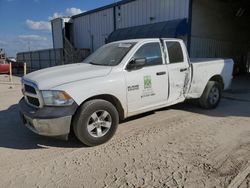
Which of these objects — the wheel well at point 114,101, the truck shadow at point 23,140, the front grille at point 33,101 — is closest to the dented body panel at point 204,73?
the wheel well at point 114,101

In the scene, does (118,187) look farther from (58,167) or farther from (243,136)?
(243,136)

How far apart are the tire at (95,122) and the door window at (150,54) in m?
1.32

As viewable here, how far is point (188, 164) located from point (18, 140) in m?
3.30

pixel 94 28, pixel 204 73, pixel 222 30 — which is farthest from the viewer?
pixel 94 28

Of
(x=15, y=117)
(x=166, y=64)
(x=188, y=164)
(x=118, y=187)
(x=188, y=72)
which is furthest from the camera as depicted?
(x=15, y=117)

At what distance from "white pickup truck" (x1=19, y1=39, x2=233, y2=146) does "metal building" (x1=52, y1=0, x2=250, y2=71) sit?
308 inches

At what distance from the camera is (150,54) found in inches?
209

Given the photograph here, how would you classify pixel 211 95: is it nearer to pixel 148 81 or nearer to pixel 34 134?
pixel 148 81

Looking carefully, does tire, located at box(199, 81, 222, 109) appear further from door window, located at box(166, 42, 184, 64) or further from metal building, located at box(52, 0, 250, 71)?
metal building, located at box(52, 0, 250, 71)

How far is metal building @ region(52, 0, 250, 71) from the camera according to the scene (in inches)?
539

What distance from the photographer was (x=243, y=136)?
15.6 ft

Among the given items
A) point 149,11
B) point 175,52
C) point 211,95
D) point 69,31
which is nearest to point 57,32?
point 69,31

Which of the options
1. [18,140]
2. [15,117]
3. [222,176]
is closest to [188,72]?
[222,176]

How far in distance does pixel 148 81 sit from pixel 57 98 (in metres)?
1.95
